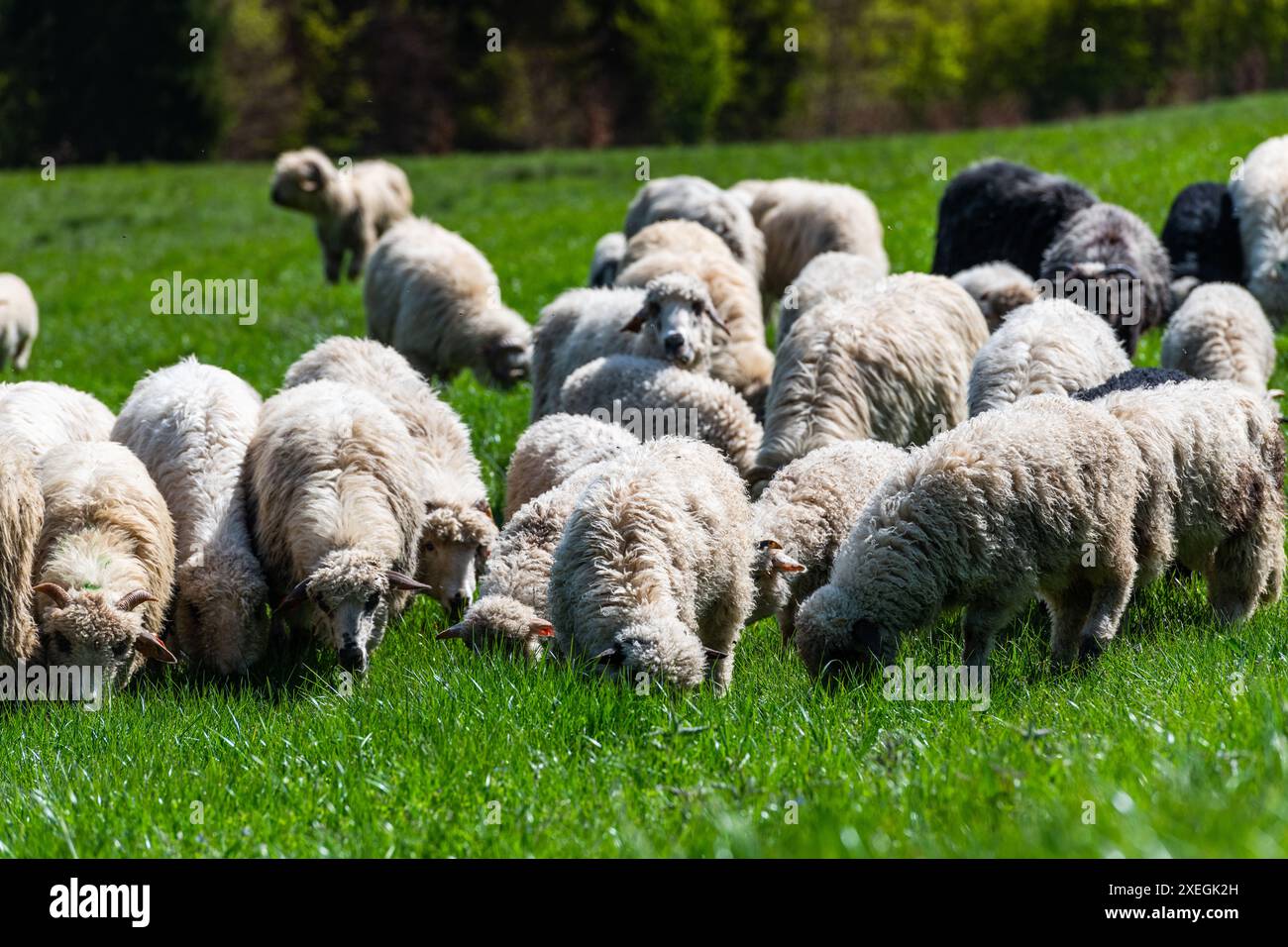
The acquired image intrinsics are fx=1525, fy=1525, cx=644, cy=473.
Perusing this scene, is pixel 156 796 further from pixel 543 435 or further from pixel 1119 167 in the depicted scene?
pixel 1119 167

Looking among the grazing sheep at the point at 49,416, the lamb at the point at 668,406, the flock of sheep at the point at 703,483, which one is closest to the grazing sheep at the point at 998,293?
the flock of sheep at the point at 703,483

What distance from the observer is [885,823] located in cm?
398

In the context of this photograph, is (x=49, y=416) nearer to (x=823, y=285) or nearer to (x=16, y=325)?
(x=823, y=285)

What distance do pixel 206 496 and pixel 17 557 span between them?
48.9 inches

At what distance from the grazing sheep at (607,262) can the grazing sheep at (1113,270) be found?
3950mm

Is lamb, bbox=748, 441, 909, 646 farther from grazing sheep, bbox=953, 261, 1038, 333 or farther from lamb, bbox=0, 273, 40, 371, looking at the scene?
lamb, bbox=0, 273, 40, 371

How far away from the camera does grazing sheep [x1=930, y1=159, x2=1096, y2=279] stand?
484 inches

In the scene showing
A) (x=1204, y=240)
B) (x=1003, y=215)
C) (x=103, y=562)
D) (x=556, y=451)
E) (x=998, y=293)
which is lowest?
(x=103, y=562)

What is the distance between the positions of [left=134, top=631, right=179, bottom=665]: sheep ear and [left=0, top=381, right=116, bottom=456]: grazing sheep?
1.65 metres

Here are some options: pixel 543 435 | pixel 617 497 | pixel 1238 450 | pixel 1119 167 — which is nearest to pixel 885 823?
pixel 617 497

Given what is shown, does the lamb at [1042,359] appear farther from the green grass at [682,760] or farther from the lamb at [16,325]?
the lamb at [16,325]

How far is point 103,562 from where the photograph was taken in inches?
285

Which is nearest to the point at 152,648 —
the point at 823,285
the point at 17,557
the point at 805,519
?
the point at 17,557

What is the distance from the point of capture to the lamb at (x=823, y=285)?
10.5m
